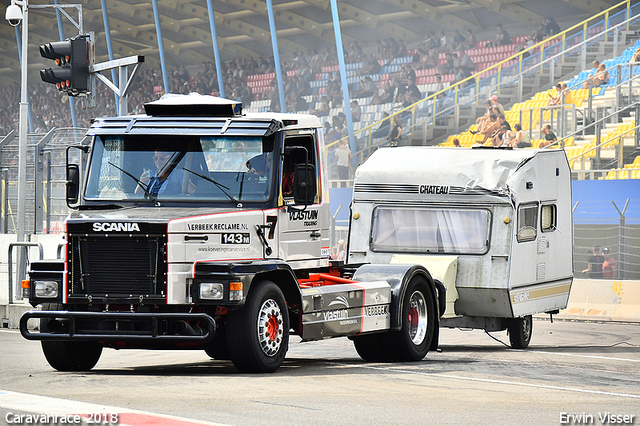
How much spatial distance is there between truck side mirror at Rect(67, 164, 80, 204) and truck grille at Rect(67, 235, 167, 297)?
0.82 metres

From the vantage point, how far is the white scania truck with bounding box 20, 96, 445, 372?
10.4 meters

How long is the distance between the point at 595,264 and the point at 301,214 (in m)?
11.3

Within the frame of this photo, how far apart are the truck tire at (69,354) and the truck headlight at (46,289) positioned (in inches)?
23.2

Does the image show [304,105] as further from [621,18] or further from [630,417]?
[630,417]

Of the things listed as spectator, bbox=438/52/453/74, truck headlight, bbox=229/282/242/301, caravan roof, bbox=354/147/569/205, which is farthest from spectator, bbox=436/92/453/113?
truck headlight, bbox=229/282/242/301

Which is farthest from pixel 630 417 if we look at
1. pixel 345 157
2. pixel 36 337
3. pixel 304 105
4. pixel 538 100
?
pixel 304 105

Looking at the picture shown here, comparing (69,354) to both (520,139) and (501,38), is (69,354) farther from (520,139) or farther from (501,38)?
(501,38)

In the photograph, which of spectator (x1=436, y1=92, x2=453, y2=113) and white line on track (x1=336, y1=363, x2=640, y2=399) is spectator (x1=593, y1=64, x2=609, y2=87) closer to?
spectator (x1=436, y1=92, x2=453, y2=113)

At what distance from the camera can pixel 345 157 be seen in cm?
3519

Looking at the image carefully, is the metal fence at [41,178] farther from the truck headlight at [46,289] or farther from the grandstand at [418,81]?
the truck headlight at [46,289]

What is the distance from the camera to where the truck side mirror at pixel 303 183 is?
11.1 metres

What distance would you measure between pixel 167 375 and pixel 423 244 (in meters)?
5.49

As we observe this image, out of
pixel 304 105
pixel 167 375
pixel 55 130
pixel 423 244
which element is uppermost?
pixel 304 105

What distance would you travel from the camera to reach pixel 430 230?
15.2 meters
